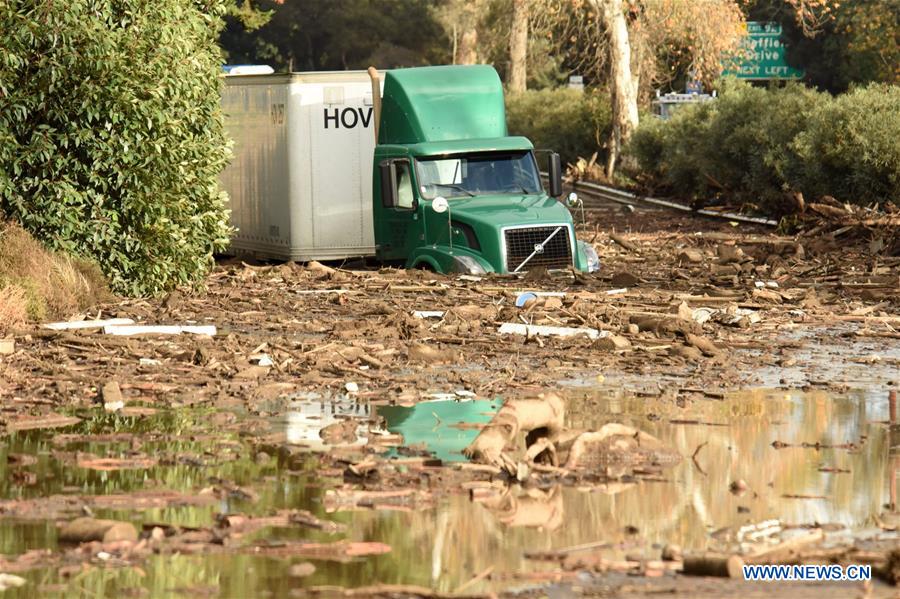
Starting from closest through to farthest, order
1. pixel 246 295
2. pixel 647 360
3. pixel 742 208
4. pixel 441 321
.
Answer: pixel 647 360, pixel 441 321, pixel 246 295, pixel 742 208

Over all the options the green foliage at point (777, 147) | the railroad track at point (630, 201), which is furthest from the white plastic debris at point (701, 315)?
the railroad track at point (630, 201)

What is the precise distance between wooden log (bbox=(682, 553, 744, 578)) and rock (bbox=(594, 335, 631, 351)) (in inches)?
329

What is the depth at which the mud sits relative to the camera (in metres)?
8.45

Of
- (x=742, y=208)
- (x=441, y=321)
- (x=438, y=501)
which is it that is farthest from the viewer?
(x=742, y=208)

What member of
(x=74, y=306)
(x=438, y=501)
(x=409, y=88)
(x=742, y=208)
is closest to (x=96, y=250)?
(x=74, y=306)

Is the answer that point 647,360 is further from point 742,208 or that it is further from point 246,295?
point 742,208

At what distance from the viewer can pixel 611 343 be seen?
1667 centimetres

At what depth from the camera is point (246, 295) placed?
2152cm

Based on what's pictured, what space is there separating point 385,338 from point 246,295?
15.7ft

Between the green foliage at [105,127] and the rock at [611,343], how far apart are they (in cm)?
629

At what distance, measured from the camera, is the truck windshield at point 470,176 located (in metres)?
24.6

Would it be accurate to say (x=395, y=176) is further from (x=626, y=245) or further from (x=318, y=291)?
(x=626, y=245)

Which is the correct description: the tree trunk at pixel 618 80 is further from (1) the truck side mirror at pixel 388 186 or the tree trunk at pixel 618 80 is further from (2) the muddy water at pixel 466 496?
(2) the muddy water at pixel 466 496

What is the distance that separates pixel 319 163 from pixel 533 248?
5.38 metres
